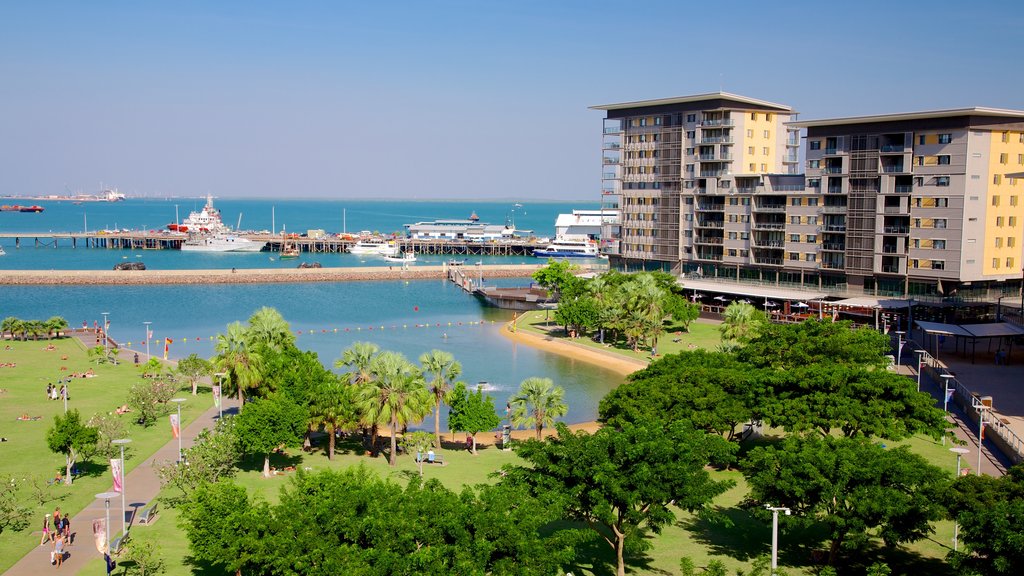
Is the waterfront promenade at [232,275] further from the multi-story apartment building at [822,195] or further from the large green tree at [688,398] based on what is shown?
the large green tree at [688,398]

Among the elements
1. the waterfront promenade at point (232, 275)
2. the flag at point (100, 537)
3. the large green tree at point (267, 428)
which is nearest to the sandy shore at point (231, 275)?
the waterfront promenade at point (232, 275)

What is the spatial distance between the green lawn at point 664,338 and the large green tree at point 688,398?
90.7ft

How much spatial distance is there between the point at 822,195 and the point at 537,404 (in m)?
56.4

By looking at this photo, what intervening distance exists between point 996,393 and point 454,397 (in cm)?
3355

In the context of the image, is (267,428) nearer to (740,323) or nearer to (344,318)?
(740,323)

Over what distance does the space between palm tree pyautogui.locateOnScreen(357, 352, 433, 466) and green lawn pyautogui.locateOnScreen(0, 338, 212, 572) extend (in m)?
11.2

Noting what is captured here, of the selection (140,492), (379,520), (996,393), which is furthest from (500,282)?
(379,520)

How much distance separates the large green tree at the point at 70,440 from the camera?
133ft

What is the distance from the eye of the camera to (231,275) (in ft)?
484

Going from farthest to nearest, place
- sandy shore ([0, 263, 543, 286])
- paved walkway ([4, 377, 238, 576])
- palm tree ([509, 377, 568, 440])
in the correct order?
1. sandy shore ([0, 263, 543, 286])
2. palm tree ([509, 377, 568, 440])
3. paved walkway ([4, 377, 238, 576])

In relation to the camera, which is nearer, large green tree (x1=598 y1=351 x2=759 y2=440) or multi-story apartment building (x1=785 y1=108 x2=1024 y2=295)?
large green tree (x1=598 y1=351 x2=759 y2=440)

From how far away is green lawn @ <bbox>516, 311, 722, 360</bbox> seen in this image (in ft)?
268

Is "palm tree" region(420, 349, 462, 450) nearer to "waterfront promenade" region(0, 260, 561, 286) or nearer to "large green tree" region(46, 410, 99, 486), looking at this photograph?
"large green tree" region(46, 410, 99, 486)

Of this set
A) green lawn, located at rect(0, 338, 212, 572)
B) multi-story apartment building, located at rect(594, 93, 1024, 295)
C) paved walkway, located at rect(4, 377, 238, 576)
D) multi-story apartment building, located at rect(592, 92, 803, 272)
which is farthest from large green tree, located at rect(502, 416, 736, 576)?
multi-story apartment building, located at rect(592, 92, 803, 272)
